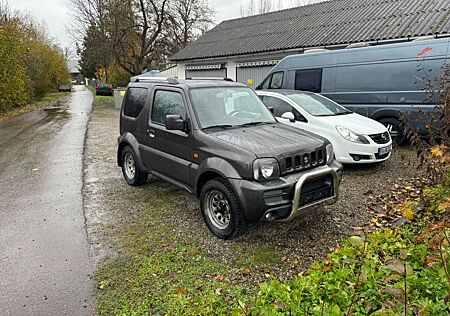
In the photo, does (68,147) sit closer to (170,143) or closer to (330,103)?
(170,143)

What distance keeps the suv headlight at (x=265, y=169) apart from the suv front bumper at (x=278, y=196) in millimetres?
61

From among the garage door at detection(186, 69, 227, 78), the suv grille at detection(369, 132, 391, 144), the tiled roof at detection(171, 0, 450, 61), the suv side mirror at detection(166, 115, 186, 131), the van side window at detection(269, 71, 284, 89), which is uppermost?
the tiled roof at detection(171, 0, 450, 61)

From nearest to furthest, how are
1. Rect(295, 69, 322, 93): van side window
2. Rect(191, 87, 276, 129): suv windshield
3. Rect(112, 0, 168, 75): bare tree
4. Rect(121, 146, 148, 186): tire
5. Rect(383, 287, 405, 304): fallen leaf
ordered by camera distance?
Rect(383, 287, 405, 304): fallen leaf
Rect(191, 87, 276, 129): suv windshield
Rect(121, 146, 148, 186): tire
Rect(295, 69, 322, 93): van side window
Rect(112, 0, 168, 75): bare tree

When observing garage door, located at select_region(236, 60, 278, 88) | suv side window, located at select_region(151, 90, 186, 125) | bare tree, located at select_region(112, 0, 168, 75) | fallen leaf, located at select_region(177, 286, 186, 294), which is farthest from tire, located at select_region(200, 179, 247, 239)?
bare tree, located at select_region(112, 0, 168, 75)

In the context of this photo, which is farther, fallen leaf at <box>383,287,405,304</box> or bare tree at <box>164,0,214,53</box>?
bare tree at <box>164,0,214,53</box>

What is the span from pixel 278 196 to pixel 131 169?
A: 3.53 metres

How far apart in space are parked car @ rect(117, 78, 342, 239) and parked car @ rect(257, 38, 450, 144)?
4.47m

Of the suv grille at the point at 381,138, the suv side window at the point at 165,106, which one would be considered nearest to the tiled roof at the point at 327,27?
the suv grille at the point at 381,138

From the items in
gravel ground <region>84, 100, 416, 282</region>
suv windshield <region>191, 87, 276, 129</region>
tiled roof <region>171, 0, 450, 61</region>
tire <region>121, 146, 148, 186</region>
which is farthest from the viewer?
tiled roof <region>171, 0, 450, 61</region>

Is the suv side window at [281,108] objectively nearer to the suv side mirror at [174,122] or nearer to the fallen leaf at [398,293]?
the suv side mirror at [174,122]

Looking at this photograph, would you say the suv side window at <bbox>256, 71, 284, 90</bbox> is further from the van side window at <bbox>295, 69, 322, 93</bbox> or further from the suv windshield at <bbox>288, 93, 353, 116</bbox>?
the suv windshield at <bbox>288, 93, 353, 116</bbox>

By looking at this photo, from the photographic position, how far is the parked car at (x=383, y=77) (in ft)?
25.1

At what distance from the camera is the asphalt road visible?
3096 millimetres

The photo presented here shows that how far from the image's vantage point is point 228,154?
3.92 metres
